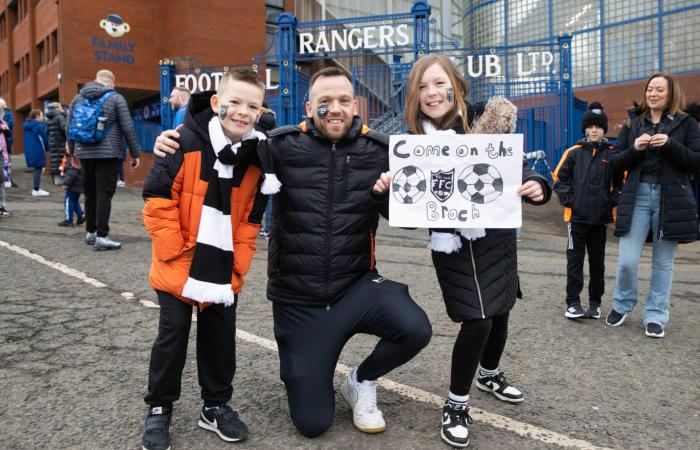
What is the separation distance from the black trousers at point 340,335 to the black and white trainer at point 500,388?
617mm

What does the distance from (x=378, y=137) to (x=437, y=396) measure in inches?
59.7

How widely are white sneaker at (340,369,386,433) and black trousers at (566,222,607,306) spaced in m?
2.79

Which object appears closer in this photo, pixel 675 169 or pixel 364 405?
pixel 364 405

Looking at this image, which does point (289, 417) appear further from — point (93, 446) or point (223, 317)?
point (93, 446)

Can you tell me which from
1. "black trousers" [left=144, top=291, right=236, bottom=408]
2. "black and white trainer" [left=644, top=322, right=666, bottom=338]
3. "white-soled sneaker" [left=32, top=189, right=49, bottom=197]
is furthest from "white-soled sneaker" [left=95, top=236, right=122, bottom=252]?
"white-soled sneaker" [left=32, top=189, right=49, bottom=197]

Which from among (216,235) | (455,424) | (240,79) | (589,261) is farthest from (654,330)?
(240,79)

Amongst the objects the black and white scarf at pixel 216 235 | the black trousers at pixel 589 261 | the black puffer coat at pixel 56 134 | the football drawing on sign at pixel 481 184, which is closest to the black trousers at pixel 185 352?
the black and white scarf at pixel 216 235

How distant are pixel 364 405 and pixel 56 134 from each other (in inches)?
403

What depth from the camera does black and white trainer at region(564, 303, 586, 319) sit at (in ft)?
16.7

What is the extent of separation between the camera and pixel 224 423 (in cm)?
288

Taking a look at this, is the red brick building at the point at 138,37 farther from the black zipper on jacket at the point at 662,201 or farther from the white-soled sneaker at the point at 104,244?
the black zipper on jacket at the point at 662,201

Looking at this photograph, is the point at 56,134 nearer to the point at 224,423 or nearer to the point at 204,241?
the point at 204,241

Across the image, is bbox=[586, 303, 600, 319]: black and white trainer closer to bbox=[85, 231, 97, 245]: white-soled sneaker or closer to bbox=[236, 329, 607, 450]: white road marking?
bbox=[236, 329, 607, 450]: white road marking

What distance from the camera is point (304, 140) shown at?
3201 millimetres
